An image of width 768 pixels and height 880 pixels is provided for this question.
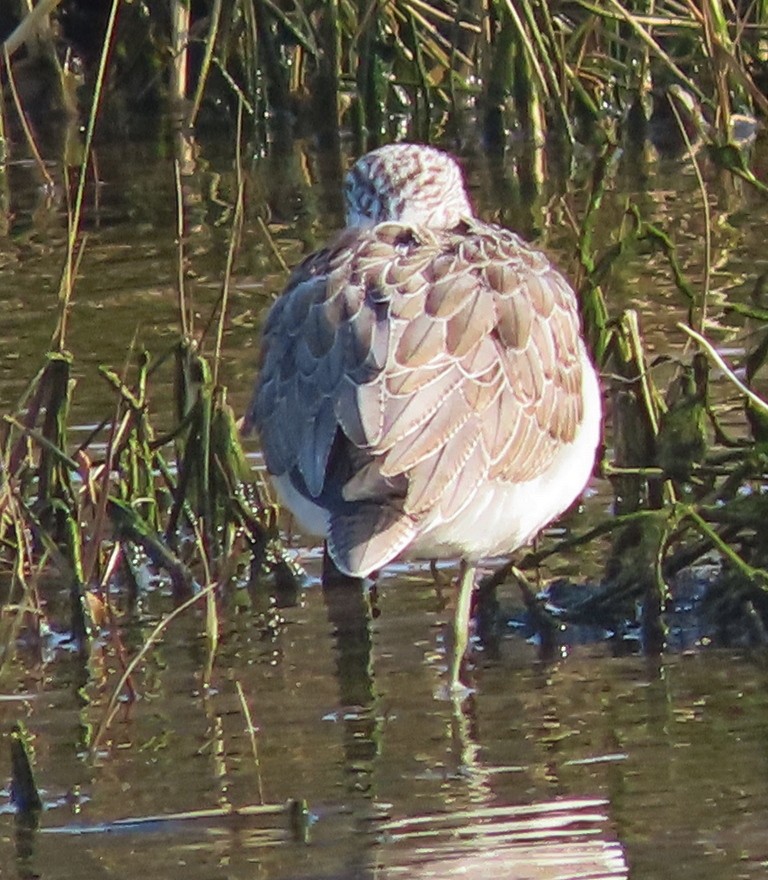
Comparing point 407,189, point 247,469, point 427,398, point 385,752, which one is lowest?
point 385,752

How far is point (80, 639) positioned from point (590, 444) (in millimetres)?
1278

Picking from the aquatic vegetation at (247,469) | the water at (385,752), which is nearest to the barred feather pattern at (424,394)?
the aquatic vegetation at (247,469)

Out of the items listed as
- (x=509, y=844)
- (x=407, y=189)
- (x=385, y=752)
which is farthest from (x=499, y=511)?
(x=509, y=844)

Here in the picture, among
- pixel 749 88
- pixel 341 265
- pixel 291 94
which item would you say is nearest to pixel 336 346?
pixel 341 265

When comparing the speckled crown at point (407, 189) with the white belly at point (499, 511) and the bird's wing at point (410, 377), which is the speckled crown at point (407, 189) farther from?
the white belly at point (499, 511)

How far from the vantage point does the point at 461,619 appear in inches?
219

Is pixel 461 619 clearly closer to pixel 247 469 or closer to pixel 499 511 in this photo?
pixel 499 511

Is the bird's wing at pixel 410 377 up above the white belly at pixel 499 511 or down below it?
above

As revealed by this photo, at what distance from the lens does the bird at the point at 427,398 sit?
5.10m

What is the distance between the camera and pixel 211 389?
20.0 feet

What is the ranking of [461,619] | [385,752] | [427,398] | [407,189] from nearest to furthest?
[385,752]
[427,398]
[461,619]
[407,189]

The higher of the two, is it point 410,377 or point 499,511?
point 410,377

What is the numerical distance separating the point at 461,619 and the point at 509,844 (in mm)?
1177

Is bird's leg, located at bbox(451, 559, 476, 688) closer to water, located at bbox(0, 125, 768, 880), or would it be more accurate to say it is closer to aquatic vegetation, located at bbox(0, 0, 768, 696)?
water, located at bbox(0, 125, 768, 880)
